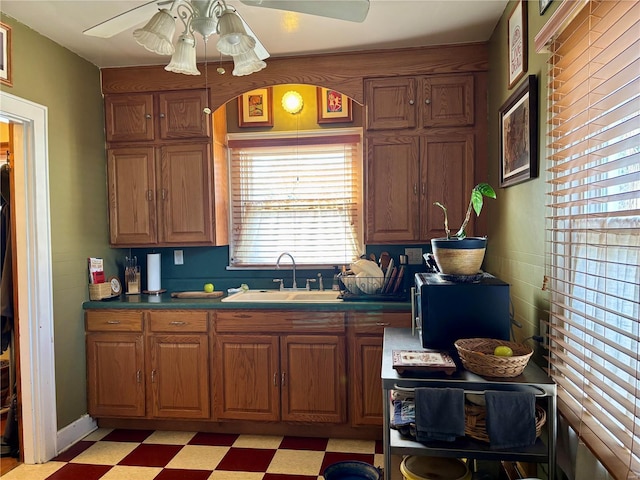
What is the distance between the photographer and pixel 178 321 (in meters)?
3.04

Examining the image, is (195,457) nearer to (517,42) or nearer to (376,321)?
(376,321)

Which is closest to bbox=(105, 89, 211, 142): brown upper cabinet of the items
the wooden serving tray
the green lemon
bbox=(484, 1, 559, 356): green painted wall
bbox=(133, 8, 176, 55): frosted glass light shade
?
the wooden serving tray

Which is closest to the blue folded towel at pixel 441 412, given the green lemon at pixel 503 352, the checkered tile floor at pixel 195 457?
the green lemon at pixel 503 352

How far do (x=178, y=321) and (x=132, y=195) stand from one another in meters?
1.01

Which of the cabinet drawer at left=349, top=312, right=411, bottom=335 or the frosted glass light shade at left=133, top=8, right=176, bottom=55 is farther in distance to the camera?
the cabinet drawer at left=349, top=312, right=411, bottom=335

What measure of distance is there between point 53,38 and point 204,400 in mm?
2453

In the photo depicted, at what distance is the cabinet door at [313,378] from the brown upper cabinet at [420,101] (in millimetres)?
1478

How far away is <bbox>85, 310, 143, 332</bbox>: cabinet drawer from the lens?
307 cm

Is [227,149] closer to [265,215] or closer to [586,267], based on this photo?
[265,215]

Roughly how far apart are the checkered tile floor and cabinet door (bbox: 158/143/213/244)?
135 centimetres

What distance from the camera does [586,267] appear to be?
59.1 inches

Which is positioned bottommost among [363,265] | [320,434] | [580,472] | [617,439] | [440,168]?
[320,434]

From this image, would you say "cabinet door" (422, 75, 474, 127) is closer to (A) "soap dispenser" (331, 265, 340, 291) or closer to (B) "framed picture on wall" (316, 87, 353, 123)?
(B) "framed picture on wall" (316, 87, 353, 123)

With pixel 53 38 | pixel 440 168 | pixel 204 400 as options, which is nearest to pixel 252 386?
pixel 204 400
